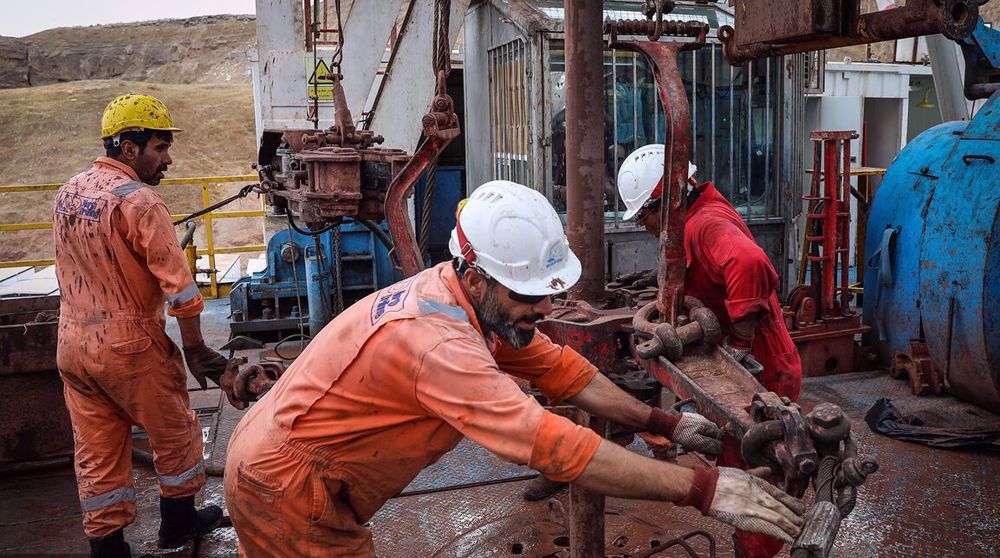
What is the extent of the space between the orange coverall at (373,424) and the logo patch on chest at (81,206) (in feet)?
5.41

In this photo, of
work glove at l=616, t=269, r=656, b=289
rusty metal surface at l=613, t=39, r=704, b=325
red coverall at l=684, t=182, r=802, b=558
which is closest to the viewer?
rusty metal surface at l=613, t=39, r=704, b=325

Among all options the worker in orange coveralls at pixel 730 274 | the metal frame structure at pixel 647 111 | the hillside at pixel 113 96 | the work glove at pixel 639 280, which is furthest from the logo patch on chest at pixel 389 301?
the hillside at pixel 113 96

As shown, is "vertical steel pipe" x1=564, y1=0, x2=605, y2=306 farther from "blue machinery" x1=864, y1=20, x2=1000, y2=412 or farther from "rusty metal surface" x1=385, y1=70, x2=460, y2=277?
"blue machinery" x1=864, y1=20, x2=1000, y2=412

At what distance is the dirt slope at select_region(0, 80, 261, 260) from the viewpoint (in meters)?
21.4

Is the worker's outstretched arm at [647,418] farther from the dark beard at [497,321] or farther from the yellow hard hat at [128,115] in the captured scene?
the yellow hard hat at [128,115]

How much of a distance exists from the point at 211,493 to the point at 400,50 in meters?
4.05

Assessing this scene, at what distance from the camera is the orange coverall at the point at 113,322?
3.56m

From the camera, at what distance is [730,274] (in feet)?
10.4

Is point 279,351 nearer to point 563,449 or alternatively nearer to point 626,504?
point 626,504

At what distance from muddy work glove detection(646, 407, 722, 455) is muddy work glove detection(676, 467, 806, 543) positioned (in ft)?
1.31

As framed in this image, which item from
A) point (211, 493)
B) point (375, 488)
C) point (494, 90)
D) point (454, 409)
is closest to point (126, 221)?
point (211, 493)

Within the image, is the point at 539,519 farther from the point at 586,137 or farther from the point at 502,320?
the point at 502,320

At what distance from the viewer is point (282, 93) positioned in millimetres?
7375

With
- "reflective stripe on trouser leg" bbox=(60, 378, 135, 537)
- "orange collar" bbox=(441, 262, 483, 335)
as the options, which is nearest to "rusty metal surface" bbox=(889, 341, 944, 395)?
"orange collar" bbox=(441, 262, 483, 335)
